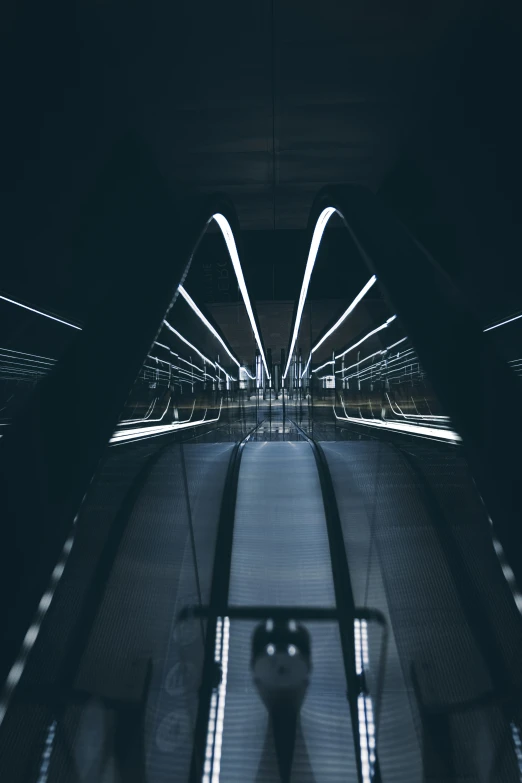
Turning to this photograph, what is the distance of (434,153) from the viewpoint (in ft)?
27.1

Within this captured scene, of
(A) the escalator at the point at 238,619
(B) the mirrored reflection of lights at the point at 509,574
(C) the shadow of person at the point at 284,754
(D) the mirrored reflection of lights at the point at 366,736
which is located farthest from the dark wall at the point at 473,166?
(C) the shadow of person at the point at 284,754

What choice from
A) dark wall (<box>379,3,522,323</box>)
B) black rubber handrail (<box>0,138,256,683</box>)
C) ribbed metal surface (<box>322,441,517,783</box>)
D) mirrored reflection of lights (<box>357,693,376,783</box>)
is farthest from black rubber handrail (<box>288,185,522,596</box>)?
dark wall (<box>379,3,522,323</box>)

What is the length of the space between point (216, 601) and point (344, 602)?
32.0 inches

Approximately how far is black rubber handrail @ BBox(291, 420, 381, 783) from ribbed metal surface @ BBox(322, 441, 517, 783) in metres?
0.05

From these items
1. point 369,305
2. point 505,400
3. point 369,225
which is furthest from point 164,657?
point 369,305

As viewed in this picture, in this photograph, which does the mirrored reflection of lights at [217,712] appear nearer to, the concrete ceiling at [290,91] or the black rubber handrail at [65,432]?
the black rubber handrail at [65,432]

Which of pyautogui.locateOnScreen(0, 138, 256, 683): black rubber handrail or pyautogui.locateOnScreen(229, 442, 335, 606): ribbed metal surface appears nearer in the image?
pyautogui.locateOnScreen(0, 138, 256, 683): black rubber handrail

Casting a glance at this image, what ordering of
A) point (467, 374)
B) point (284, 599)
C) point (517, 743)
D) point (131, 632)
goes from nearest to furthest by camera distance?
point (467, 374), point (517, 743), point (131, 632), point (284, 599)

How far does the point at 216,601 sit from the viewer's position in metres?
3.20

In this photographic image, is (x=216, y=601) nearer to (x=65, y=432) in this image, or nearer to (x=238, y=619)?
(x=238, y=619)

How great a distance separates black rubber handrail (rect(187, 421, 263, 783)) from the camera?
238cm

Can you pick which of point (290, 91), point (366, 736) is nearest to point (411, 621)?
point (366, 736)

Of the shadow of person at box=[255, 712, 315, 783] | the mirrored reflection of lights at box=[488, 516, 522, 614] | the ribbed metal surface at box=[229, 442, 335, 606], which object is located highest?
the mirrored reflection of lights at box=[488, 516, 522, 614]

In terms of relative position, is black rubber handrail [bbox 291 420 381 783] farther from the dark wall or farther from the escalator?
the dark wall
